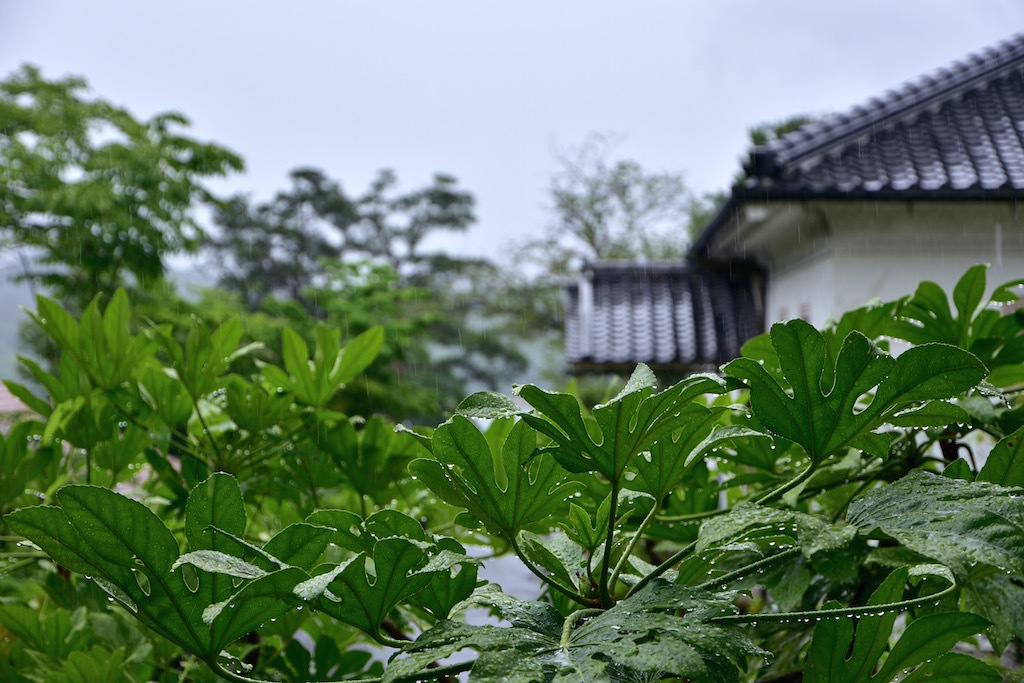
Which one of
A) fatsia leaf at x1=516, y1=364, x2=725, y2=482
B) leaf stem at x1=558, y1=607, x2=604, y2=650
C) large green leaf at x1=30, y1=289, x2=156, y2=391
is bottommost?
→ leaf stem at x1=558, y1=607, x2=604, y2=650

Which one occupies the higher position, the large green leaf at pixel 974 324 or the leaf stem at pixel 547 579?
the large green leaf at pixel 974 324

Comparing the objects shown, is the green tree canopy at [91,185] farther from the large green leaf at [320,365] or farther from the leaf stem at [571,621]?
the leaf stem at [571,621]

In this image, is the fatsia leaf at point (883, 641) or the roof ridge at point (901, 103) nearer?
the fatsia leaf at point (883, 641)

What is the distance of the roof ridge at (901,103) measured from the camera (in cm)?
256

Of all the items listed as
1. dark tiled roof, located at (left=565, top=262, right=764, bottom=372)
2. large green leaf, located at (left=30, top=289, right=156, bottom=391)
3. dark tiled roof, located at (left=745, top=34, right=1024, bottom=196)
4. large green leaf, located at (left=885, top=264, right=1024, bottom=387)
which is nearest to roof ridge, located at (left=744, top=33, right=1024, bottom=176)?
dark tiled roof, located at (left=745, top=34, right=1024, bottom=196)

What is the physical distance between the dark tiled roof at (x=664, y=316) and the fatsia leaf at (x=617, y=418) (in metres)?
3.13

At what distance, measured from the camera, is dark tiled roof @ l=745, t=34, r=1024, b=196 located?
2.33 meters

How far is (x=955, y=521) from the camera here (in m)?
0.25

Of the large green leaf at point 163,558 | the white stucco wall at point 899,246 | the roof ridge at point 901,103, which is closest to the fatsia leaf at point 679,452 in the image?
the large green leaf at point 163,558

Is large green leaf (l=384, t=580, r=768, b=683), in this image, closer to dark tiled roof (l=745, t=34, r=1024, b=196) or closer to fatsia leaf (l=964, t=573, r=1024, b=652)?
fatsia leaf (l=964, t=573, r=1024, b=652)

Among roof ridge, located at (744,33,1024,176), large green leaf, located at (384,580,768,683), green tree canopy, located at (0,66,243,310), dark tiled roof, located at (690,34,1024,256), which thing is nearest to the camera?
large green leaf, located at (384,580,768,683)

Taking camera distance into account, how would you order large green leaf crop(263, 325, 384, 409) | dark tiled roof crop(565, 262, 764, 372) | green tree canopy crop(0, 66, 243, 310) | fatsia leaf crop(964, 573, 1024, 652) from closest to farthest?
fatsia leaf crop(964, 573, 1024, 652), large green leaf crop(263, 325, 384, 409), dark tiled roof crop(565, 262, 764, 372), green tree canopy crop(0, 66, 243, 310)

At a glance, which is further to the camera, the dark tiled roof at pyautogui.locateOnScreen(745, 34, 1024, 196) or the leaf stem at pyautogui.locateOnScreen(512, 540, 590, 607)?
the dark tiled roof at pyautogui.locateOnScreen(745, 34, 1024, 196)

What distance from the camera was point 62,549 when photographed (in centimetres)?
26
